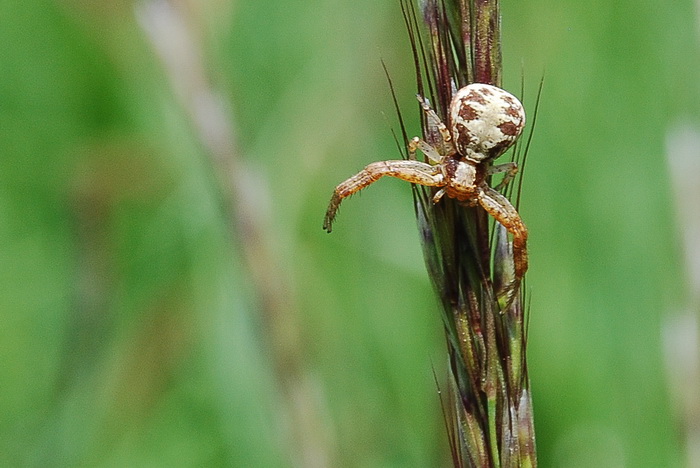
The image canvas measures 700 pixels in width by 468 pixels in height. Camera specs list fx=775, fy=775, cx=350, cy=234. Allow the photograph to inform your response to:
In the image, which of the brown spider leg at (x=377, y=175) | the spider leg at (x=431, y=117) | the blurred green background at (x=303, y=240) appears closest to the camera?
the spider leg at (x=431, y=117)

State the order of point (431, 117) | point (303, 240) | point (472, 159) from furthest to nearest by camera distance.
→ point (303, 240)
point (472, 159)
point (431, 117)

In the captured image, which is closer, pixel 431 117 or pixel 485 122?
pixel 431 117

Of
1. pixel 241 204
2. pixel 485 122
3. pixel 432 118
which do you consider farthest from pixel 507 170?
pixel 241 204

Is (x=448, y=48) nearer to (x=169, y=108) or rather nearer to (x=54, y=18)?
(x=169, y=108)

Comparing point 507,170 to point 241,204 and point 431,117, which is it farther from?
point 241,204

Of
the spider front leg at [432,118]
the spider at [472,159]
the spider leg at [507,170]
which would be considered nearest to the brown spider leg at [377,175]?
the spider at [472,159]

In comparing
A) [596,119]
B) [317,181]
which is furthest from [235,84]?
[596,119]

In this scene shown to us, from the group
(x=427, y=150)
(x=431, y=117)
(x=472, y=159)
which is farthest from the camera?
(x=472, y=159)

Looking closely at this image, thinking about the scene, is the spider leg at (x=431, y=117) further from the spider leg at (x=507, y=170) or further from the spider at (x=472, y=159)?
the spider leg at (x=507, y=170)
